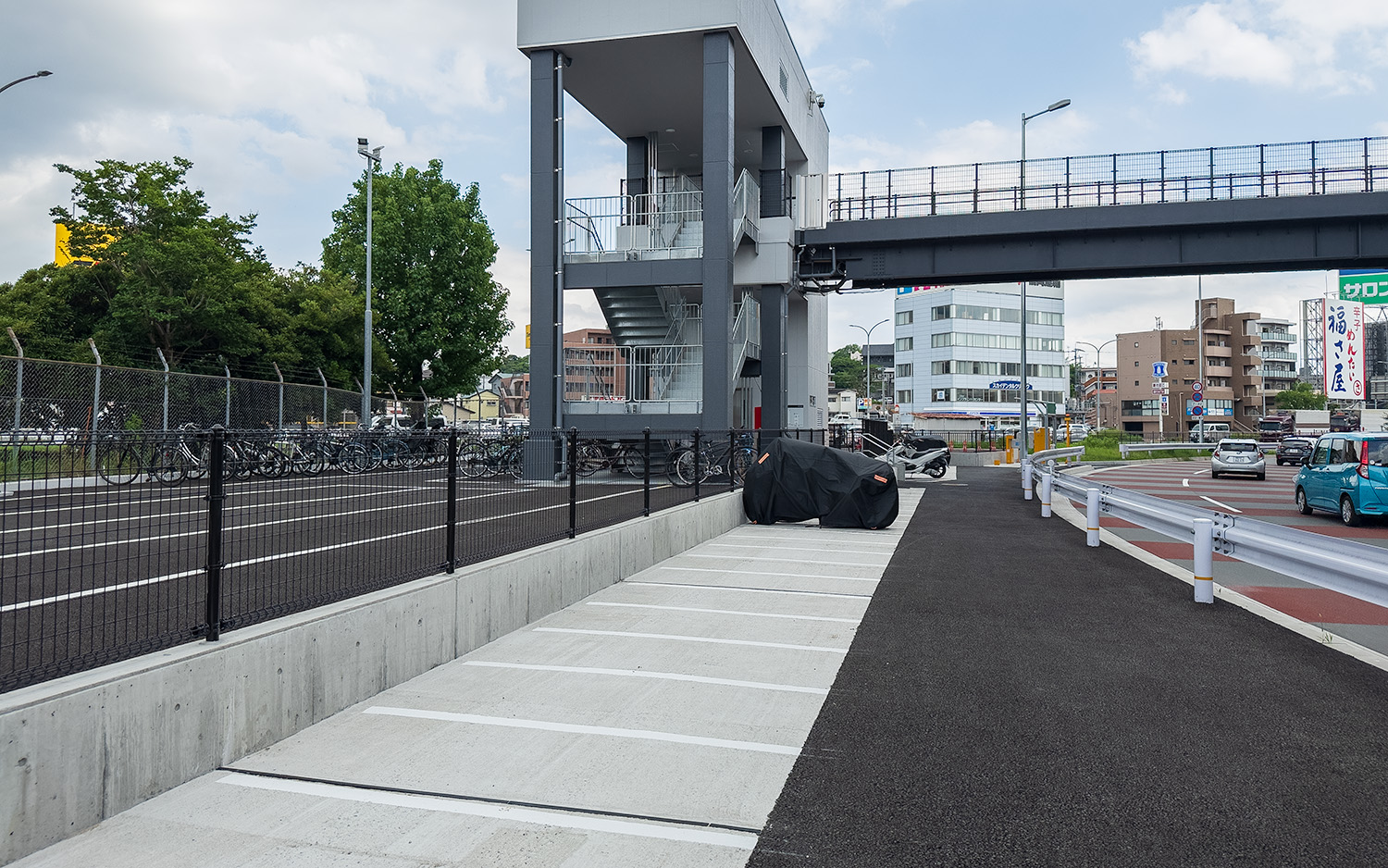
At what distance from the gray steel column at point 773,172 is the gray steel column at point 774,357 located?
2.59m

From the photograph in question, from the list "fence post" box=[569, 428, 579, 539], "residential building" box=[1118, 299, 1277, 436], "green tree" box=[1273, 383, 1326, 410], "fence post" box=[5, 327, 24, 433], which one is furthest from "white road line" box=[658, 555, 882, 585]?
"green tree" box=[1273, 383, 1326, 410]

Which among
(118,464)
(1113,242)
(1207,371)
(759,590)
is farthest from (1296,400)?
(118,464)

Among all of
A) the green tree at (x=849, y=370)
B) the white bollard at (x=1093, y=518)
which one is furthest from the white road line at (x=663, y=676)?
the green tree at (x=849, y=370)

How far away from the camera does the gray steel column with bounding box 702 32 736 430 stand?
21.8 meters

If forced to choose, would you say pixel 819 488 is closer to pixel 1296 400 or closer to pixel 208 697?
pixel 208 697

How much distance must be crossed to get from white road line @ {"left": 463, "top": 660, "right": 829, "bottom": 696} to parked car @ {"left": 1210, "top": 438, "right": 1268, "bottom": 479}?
3077 cm

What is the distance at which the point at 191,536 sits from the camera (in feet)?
16.8

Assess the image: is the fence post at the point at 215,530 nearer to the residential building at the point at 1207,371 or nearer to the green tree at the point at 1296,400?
the residential building at the point at 1207,371

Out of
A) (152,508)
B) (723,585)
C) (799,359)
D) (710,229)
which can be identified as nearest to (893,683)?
(723,585)

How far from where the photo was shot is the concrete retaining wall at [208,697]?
350cm

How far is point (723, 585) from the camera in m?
9.84

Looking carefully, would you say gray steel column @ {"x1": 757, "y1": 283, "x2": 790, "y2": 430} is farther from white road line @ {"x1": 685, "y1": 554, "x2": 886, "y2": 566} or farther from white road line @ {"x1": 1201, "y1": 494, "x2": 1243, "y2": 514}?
white road line @ {"x1": 685, "y1": 554, "x2": 886, "y2": 566}

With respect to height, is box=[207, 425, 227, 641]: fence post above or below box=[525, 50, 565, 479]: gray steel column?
below

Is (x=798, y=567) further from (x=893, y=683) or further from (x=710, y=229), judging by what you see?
(x=710, y=229)
